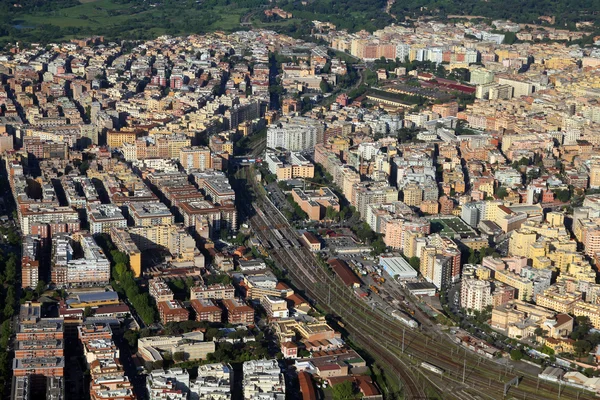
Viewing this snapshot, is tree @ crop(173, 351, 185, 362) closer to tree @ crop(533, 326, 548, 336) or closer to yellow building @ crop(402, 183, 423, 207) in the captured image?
tree @ crop(533, 326, 548, 336)

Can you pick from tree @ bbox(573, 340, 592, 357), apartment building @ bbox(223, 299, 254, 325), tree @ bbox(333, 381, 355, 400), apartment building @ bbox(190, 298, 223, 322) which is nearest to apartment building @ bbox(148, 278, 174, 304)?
apartment building @ bbox(190, 298, 223, 322)

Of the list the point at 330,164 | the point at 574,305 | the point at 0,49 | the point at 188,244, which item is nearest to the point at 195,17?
the point at 0,49

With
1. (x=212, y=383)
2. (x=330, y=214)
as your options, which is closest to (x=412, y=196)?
(x=330, y=214)

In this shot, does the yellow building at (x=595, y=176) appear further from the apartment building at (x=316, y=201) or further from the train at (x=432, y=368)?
the train at (x=432, y=368)

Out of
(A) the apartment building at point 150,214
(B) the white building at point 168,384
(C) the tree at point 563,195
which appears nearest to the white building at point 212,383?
(B) the white building at point 168,384

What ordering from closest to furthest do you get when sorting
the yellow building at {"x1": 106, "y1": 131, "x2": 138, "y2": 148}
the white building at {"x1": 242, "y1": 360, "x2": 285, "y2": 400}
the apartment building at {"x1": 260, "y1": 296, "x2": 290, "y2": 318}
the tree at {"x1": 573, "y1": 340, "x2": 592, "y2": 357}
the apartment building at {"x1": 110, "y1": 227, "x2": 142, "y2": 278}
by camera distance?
the white building at {"x1": 242, "y1": 360, "x2": 285, "y2": 400} → the tree at {"x1": 573, "y1": 340, "x2": 592, "y2": 357} → the apartment building at {"x1": 260, "y1": 296, "x2": 290, "y2": 318} → the apartment building at {"x1": 110, "y1": 227, "x2": 142, "y2": 278} → the yellow building at {"x1": 106, "y1": 131, "x2": 138, "y2": 148}

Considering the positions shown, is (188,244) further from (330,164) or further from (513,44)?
(513,44)
